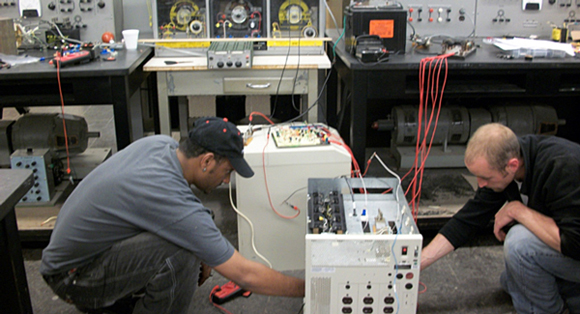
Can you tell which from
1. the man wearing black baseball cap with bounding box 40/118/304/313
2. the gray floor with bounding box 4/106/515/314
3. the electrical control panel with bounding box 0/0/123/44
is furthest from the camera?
the electrical control panel with bounding box 0/0/123/44

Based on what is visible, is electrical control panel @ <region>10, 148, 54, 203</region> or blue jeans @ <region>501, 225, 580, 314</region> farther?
electrical control panel @ <region>10, 148, 54, 203</region>

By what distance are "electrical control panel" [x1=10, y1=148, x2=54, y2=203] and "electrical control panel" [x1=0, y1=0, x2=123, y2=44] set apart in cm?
76

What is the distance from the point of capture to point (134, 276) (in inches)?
65.3

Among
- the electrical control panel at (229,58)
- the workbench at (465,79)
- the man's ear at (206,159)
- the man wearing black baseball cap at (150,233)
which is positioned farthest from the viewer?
the electrical control panel at (229,58)

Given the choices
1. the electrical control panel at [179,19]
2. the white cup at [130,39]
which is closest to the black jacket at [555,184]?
the electrical control panel at [179,19]

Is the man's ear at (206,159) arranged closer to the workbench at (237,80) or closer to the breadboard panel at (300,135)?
the breadboard panel at (300,135)

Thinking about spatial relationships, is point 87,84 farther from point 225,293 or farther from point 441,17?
point 441,17

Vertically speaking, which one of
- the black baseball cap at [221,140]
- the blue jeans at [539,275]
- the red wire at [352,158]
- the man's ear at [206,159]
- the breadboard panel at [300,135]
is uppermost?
the black baseball cap at [221,140]

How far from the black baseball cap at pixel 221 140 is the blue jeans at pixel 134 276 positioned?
31cm

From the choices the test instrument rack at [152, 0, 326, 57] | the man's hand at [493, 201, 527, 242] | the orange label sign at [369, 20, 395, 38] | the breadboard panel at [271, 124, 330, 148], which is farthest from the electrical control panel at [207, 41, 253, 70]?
the man's hand at [493, 201, 527, 242]

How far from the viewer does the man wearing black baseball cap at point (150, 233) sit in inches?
60.8

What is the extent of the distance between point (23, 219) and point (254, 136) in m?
1.14

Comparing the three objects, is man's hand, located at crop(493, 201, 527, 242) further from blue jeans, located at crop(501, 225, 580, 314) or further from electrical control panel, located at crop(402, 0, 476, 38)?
electrical control panel, located at crop(402, 0, 476, 38)

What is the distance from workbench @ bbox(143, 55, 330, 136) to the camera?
2.67m
